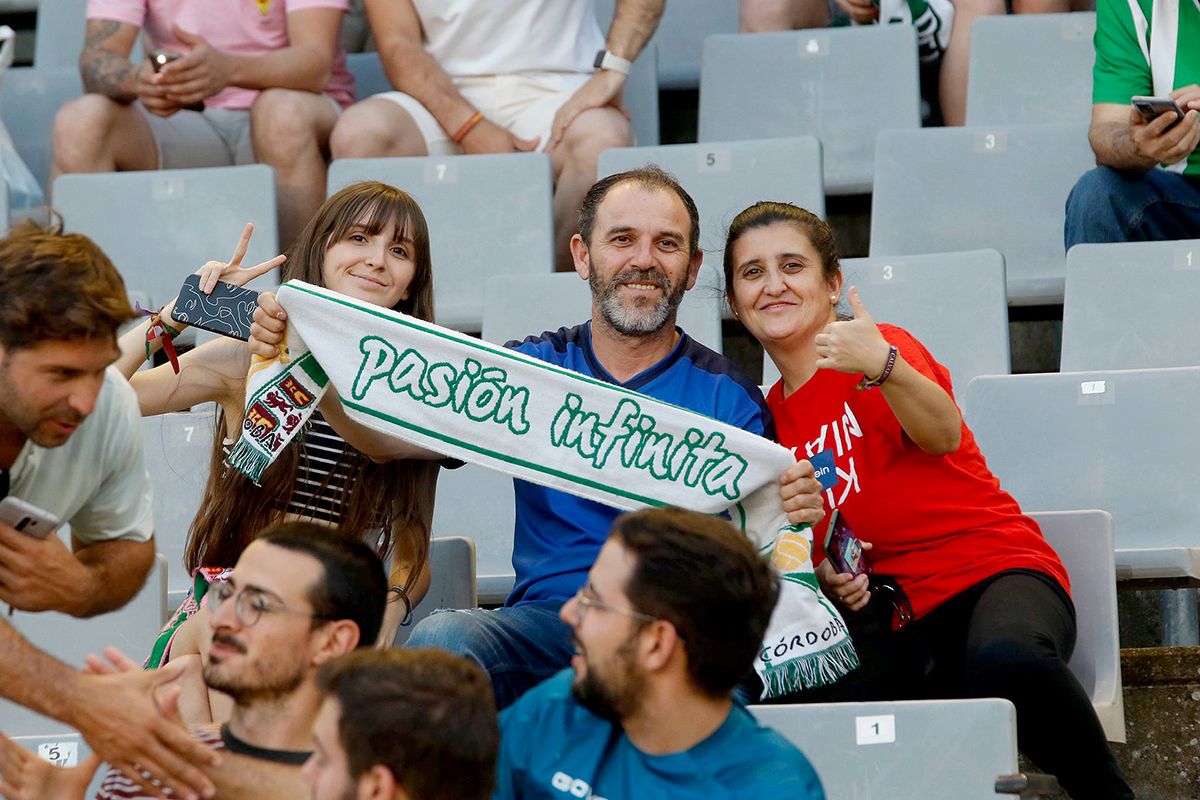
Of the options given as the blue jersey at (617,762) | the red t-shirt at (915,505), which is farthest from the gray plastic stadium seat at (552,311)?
the blue jersey at (617,762)

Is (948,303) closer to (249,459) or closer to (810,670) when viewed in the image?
(810,670)

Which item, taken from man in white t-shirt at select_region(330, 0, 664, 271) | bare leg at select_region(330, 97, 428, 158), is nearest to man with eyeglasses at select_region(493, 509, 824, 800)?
man in white t-shirt at select_region(330, 0, 664, 271)

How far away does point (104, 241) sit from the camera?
13.4 feet

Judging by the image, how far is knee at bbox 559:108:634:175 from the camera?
4176 mm

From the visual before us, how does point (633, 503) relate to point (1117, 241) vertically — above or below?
below

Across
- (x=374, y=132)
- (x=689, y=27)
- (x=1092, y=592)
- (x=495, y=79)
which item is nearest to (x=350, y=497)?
(x=1092, y=592)

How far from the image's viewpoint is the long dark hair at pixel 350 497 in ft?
8.91

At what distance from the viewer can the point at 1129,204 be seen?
12.2 ft

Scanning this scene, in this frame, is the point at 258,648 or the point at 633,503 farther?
the point at 633,503

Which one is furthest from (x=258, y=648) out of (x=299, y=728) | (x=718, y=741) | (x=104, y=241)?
(x=104, y=241)

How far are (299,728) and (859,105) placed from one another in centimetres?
302

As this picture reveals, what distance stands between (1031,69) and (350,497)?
2590 mm

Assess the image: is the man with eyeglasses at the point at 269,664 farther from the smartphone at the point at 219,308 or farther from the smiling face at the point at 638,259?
the smiling face at the point at 638,259

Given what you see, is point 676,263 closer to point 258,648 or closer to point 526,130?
point 258,648
